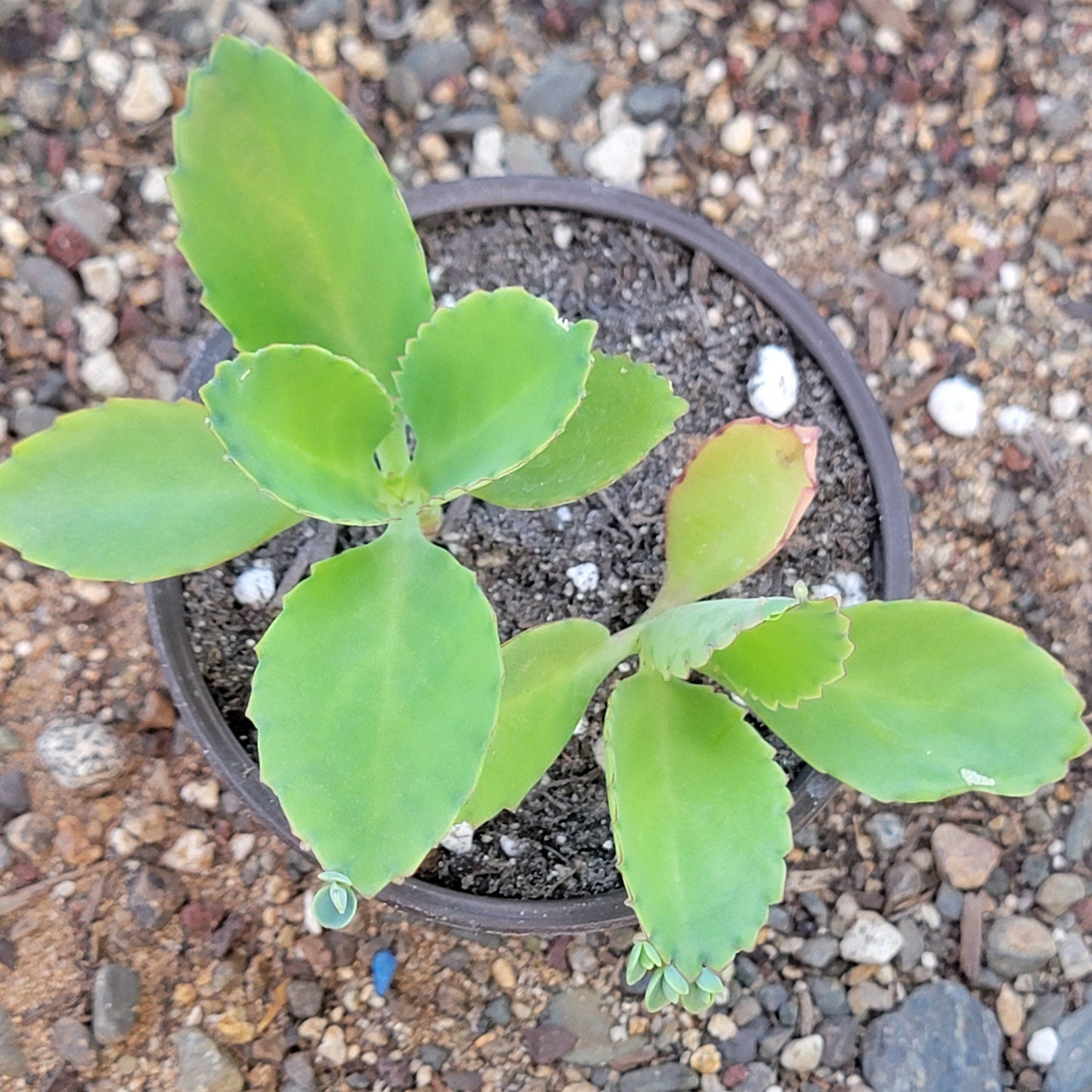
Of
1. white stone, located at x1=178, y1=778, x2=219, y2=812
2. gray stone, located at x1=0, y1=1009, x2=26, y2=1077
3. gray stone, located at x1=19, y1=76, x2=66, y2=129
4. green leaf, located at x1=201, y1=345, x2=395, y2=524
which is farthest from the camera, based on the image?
gray stone, located at x1=19, y1=76, x2=66, y2=129

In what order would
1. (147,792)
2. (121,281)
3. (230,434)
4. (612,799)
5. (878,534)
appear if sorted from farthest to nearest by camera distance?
(121,281)
(147,792)
(878,534)
(612,799)
(230,434)

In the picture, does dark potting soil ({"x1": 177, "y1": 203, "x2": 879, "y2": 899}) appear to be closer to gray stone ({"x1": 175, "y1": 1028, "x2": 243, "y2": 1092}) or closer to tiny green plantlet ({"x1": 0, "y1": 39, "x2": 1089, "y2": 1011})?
tiny green plantlet ({"x1": 0, "y1": 39, "x2": 1089, "y2": 1011})

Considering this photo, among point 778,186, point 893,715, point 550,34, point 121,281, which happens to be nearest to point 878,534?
point 893,715

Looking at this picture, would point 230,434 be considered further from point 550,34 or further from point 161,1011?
point 550,34

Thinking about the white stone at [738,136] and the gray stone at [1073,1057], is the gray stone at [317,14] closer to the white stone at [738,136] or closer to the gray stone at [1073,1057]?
the white stone at [738,136]

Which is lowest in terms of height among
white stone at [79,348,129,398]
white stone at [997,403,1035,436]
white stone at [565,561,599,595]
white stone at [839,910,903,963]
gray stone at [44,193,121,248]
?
white stone at [839,910,903,963]

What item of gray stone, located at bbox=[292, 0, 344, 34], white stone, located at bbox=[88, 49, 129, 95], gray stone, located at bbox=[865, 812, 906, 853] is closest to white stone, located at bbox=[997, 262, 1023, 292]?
gray stone, located at bbox=[865, 812, 906, 853]

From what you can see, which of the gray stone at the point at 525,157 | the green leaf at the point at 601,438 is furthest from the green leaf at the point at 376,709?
the gray stone at the point at 525,157
